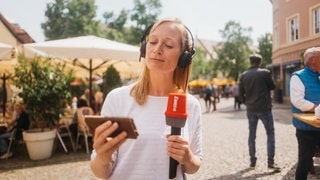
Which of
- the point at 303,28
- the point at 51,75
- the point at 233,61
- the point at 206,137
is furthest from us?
the point at 233,61

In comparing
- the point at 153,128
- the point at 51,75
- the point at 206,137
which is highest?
the point at 51,75

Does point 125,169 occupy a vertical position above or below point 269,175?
above

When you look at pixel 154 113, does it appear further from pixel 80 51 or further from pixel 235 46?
pixel 235 46

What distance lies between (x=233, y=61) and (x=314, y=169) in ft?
180

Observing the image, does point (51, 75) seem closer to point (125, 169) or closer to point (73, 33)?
point (125, 169)

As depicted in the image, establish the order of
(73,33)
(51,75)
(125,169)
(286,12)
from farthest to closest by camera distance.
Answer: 1. (73,33)
2. (286,12)
3. (51,75)
4. (125,169)

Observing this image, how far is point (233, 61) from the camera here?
2329 inches

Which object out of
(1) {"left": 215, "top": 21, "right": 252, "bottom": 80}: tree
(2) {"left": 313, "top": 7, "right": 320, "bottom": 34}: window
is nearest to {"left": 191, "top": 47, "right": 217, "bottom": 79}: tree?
(1) {"left": 215, "top": 21, "right": 252, "bottom": 80}: tree

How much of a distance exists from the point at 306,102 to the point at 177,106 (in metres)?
2.89

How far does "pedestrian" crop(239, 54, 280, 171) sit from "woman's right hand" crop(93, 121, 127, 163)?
5.06m

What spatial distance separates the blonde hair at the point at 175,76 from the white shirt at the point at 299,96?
238 cm

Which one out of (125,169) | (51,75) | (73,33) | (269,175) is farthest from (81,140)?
(73,33)

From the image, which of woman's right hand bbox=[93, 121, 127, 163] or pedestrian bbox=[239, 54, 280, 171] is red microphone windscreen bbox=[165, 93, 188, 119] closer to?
woman's right hand bbox=[93, 121, 127, 163]

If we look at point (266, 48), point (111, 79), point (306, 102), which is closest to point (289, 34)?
point (111, 79)
